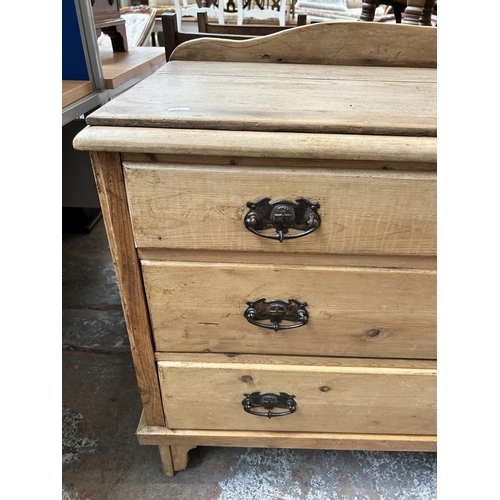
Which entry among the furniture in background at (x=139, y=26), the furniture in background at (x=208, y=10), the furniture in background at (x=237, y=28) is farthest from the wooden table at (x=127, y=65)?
the furniture in background at (x=208, y=10)

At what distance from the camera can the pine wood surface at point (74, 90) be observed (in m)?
0.89

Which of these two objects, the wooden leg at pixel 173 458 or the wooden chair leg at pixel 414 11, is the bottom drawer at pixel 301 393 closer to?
the wooden leg at pixel 173 458

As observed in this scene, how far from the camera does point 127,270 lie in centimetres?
61

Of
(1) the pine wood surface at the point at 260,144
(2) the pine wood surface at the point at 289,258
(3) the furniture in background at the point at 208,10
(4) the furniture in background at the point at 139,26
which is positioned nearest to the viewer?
(1) the pine wood surface at the point at 260,144

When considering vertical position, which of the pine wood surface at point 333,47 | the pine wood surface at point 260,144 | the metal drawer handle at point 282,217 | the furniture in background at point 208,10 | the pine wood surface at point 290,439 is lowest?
the pine wood surface at point 290,439

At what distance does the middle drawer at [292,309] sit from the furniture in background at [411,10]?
82 centimetres

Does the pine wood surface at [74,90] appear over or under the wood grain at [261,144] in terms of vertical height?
over

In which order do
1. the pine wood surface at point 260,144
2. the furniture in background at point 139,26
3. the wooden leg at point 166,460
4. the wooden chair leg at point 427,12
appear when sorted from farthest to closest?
the furniture in background at point 139,26
the wooden chair leg at point 427,12
the wooden leg at point 166,460
the pine wood surface at point 260,144

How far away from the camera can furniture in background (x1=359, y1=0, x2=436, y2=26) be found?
105cm

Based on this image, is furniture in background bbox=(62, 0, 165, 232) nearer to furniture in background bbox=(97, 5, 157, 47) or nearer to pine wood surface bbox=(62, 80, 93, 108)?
pine wood surface bbox=(62, 80, 93, 108)

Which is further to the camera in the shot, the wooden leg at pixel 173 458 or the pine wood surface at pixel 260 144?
the wooden leg at pixel 173 458

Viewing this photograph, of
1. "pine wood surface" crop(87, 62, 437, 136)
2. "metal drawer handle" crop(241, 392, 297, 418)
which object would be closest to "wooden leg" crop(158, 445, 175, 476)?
"metal drawer handle" crop(241, 392, 297, 418)

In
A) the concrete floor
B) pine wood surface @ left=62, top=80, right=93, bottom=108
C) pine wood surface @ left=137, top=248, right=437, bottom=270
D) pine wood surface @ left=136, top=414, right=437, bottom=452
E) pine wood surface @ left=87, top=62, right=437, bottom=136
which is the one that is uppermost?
pine wood surface @ left=62, top=80, right=93, bottom=108

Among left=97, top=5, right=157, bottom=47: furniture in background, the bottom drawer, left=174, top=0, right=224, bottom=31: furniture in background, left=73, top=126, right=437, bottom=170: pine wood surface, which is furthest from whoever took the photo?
left=174, top=0, right=224, bottom=31: furniture in background
